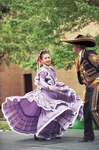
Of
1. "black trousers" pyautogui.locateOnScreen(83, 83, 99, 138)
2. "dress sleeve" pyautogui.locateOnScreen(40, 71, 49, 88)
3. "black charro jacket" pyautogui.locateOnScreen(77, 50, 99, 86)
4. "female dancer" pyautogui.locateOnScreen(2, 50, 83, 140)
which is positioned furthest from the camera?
"dress sleeve" pyautogui.locateOnScreen(40, 71, 49, 88)

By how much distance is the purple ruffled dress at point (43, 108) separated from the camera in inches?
195

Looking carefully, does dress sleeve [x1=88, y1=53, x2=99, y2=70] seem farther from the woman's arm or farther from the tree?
the tree

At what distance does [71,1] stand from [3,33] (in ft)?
19.9

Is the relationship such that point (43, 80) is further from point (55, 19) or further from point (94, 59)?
point (55, 19)

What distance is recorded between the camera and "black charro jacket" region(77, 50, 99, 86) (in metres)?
4.04

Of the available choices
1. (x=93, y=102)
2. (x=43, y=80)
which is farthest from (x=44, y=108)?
(x=93, y=102)

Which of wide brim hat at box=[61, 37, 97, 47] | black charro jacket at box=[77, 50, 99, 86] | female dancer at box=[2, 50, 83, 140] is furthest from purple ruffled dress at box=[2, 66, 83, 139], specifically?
wide brim hat at box=[61, 37, 97, 47]

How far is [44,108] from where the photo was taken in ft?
15.9

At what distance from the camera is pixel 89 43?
4.43 metres

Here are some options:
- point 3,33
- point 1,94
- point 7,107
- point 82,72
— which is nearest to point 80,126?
point 7,107

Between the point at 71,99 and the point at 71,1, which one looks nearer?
the point at 71,99

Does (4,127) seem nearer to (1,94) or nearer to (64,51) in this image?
(64,51)

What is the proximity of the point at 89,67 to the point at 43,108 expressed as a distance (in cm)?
125

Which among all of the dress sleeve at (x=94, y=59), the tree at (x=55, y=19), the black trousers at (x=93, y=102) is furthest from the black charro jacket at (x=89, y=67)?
the tree at (x=55, y=19)
